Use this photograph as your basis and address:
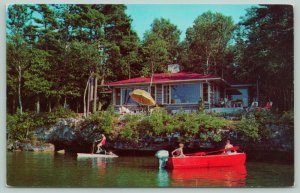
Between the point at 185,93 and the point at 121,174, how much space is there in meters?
1.41

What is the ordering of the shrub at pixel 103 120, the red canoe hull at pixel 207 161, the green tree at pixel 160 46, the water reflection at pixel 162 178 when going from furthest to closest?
the shrub at pixel 103 120, the red canoe hull at pixel 207 161, the green tree at pixel 160 46, the water reflection at pixel 162 178

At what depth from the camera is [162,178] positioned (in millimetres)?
6219

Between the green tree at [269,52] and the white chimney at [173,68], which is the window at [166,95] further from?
the green tree at [269,52]

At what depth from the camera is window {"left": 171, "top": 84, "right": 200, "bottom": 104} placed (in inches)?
262

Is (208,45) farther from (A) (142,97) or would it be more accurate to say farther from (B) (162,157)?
(B) (162,157)

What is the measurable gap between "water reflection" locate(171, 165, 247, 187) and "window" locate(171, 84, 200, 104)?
3.07 feet

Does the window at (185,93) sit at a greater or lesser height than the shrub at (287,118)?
greater

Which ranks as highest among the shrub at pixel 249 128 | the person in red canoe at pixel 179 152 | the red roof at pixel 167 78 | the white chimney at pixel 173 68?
the white chimney at pixel 173 68

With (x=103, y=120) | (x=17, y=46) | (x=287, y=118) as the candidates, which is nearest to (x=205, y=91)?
(x=287, y=118)

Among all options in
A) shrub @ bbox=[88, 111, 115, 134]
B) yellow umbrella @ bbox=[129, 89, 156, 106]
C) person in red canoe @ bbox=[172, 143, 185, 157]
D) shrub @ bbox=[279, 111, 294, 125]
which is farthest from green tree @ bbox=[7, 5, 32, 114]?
shrub @ bbox=[279, 111, 294, 125]

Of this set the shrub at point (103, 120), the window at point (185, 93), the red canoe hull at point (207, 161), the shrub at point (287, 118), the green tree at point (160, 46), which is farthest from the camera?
the shrub at point (103, 120)

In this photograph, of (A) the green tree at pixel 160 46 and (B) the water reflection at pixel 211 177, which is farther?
(A) the green tree at pixel 160 46

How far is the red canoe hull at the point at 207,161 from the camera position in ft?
21.4

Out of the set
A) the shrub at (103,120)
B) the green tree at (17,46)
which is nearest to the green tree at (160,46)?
the shrub at (103,120)
